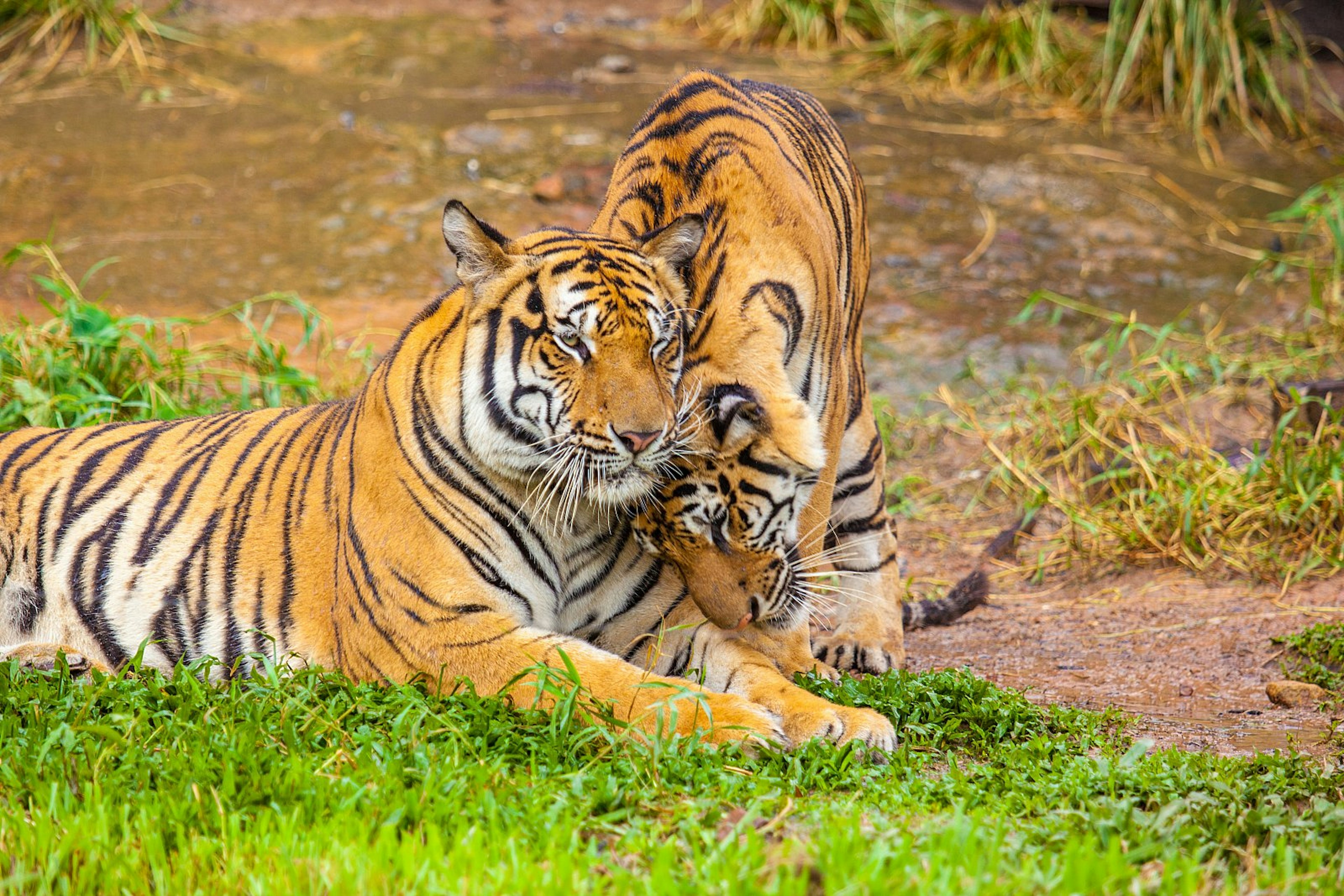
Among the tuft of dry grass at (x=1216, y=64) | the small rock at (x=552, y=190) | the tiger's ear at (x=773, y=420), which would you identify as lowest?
the tiger's ear at (x=773, y=420)

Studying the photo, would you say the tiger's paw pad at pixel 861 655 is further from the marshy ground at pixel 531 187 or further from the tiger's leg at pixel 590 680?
the marshy ground at pixel 531 187

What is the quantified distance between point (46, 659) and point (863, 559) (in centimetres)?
245

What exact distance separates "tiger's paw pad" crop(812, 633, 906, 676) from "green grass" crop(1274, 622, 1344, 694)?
1.18 m

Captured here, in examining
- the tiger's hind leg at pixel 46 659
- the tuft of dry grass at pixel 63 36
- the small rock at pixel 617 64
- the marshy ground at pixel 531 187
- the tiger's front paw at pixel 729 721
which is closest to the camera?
the tiger's front paw at pixel 729 721

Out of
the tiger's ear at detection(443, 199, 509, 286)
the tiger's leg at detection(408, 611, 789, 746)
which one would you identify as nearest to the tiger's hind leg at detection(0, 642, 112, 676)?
the tiger's leg at detection(408, 611, 789, 746)

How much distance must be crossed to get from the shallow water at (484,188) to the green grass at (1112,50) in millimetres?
366

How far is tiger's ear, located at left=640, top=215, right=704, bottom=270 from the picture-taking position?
3.09 meters

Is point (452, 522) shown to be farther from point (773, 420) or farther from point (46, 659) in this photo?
point (46, 659)

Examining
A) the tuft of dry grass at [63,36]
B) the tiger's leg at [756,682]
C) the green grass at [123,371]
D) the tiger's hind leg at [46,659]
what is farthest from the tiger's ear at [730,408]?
the tuft of dry grass at [63,36]

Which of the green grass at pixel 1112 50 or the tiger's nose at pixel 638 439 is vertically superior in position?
the green grass at pixel 1112 50

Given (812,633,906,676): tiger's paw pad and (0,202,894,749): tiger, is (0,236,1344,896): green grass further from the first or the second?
(812,633,906,676): tiger's paw pad

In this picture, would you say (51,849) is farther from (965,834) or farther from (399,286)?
(399,286)

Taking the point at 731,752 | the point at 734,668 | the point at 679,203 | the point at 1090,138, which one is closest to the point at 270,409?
the point at 679,203

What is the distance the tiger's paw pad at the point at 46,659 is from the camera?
10.6 feet
